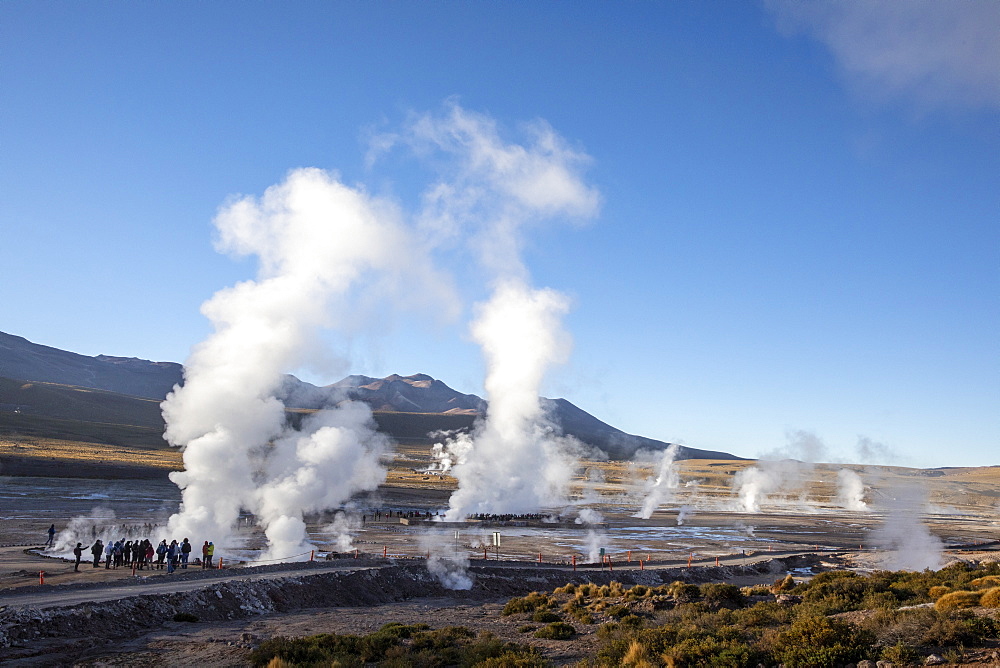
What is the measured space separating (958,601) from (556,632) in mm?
10918

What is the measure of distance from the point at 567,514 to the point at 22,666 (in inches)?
2822

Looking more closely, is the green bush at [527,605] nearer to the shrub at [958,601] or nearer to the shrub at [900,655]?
the shrub at [958,601]

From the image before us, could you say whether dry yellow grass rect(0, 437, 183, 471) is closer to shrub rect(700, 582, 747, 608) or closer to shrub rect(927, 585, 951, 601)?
shrub rect(700, 582, 747, 608)

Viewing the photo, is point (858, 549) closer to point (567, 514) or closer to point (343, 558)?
point (567, 514)

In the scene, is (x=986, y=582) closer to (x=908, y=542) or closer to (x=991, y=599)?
(x=991, y=599)

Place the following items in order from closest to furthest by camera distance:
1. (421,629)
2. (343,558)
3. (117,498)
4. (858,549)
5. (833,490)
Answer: (421,629) < (343,558) < (858,549) < (117,498) < (833,490)

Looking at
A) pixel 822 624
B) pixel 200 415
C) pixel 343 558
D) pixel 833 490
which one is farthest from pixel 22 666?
pixel 833 490

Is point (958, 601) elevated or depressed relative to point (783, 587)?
elevated

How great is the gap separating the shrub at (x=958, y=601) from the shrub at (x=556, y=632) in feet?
32.6

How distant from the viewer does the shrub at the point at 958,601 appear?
1619 cm

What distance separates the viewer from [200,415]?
38.8 meters

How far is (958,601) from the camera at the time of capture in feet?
53.8

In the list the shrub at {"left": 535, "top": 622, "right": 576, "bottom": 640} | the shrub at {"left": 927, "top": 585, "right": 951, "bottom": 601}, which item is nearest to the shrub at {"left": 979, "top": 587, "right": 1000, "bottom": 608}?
the shrub at {"left": 927, "top": 585, "right": 951, "bottom": 601}

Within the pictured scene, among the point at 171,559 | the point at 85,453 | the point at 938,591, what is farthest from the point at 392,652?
the point at 85,453
